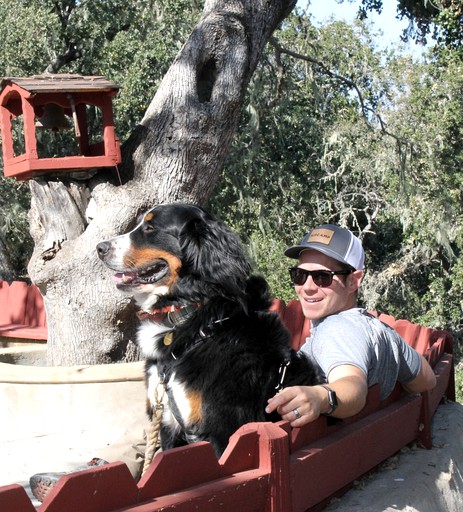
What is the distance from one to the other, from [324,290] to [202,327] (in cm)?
53

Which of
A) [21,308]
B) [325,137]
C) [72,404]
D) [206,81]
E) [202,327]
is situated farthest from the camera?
[325,137]

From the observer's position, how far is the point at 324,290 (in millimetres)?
3283

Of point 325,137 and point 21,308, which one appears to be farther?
point 325,137

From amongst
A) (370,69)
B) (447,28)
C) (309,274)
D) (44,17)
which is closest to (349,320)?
(309,274)

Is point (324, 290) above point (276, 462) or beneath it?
above

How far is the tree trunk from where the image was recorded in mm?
5422

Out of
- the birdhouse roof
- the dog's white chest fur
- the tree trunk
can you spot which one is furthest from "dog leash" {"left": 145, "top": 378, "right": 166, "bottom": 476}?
the birdhouse roof

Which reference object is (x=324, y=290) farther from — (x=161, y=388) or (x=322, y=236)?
(x=161, y=388)

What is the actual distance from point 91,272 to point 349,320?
2597 mm

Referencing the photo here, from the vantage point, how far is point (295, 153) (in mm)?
14555

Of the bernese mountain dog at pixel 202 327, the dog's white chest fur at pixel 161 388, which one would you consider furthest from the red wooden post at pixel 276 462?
the dog's white chest fur at pixel 161 388

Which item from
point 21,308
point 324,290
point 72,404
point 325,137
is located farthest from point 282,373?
point 325,137

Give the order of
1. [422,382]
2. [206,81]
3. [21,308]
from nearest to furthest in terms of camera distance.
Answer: [422,382] → [206,81] → [21,308]

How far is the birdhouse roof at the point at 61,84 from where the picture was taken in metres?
5.18
